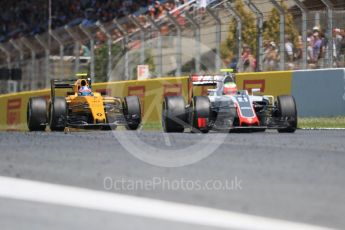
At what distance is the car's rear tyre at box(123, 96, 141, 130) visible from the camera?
53.5ft

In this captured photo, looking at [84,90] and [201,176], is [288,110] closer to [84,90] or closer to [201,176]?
[84,90]

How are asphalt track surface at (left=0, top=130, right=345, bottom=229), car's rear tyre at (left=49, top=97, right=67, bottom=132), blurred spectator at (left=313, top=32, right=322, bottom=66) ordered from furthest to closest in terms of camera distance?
blurred spectator at (left=313, top=32, right=322, bottom=66) < car's rear tyre at (left=49, top=97, right=67, bottom=132) < asphalt track surface at (left=0, top=130, right=345, bottom=229)

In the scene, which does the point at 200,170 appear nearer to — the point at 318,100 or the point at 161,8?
the point at 318,100

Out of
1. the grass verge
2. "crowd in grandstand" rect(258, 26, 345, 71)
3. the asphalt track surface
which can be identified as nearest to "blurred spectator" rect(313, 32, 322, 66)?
"crowd in grandstand" rect(258, 26, 345, 71)

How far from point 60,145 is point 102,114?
5.75 metres

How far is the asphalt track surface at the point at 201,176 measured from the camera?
4.98 m

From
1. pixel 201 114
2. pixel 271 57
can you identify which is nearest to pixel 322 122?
pixel 271 57

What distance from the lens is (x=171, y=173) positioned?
285 inches

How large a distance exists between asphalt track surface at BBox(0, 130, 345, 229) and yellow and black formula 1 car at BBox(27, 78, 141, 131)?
496 cm

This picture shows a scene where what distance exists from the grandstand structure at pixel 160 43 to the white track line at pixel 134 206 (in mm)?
11422

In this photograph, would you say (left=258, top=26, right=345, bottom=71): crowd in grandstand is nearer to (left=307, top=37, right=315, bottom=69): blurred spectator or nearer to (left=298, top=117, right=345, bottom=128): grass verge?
(left=307, top=37, right=315, bottom=69): blurred spectator

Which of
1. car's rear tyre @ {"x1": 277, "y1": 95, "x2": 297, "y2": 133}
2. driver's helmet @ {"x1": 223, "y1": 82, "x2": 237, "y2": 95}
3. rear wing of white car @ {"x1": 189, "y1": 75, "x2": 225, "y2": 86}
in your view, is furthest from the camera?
rear wing of white car @ {"x1": 189, "y1": 75, "x2": 225, "y2": 86}

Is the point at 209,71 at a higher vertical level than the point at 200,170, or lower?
higher

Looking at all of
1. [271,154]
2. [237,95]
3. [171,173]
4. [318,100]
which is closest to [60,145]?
[271,154]
